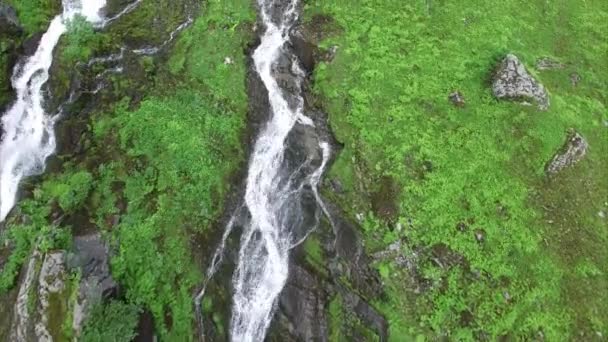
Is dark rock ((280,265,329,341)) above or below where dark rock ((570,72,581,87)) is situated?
below

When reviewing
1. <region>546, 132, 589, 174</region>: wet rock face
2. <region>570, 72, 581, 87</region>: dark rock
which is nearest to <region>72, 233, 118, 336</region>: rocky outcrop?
<region>546, 132, 589, 174</region>: wet rock face

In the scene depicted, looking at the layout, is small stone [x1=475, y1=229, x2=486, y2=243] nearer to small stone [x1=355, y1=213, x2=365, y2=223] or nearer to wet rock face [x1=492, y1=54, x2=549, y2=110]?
small stone [x1=355, y1=213, x2=365, y2=223]

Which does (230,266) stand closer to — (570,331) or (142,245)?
(142,245)

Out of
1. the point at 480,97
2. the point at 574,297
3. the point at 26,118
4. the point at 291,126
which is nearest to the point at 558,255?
the point at 574,297

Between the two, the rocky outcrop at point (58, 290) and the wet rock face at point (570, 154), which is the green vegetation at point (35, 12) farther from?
the wet rock face at point (570, 154)

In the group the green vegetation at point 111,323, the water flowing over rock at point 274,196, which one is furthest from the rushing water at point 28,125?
the water flowing over rock at point 274,196
